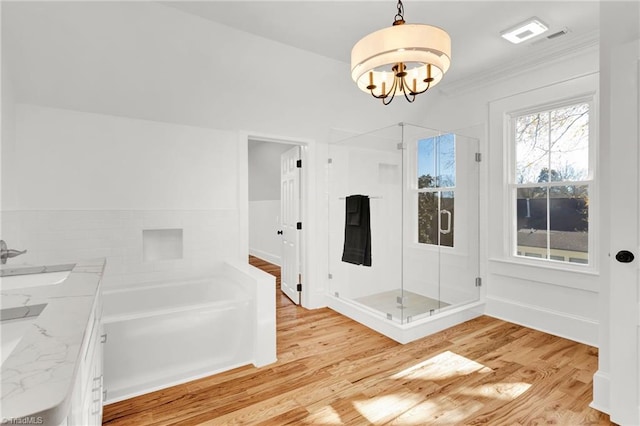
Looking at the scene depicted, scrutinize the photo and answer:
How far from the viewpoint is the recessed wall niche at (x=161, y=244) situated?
3049mm

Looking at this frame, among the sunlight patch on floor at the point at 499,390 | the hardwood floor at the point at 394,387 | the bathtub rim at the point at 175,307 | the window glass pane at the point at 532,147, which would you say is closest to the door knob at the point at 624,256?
the hardwood floor at the point at 394,387

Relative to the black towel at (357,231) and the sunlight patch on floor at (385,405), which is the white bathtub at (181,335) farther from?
the black towel at (357,231)

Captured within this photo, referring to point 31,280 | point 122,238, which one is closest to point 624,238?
point 31,280

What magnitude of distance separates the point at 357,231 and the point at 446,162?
1213mm

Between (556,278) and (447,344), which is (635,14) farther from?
(447,344)

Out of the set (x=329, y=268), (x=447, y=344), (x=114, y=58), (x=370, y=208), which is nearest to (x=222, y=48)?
(x=114, y=58)

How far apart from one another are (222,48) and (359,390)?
111 inches

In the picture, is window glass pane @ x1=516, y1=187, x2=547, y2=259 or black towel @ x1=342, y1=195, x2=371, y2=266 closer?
window glass pane @ x1=516, y1=187, x2=547, y2=259

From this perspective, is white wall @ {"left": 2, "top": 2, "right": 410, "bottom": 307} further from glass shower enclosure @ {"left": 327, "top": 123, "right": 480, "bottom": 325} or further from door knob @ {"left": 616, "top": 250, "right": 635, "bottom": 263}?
door knob @ {"left": 616, "top": 250, "right": 635, "bottom": 263}

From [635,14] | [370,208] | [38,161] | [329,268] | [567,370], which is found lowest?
[567,370]

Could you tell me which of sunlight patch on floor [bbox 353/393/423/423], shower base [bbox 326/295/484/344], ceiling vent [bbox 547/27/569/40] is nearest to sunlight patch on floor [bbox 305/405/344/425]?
sunlight patch on floor [bbox 353/393/423/423]

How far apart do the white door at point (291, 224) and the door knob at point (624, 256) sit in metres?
2.81

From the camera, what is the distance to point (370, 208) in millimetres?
3441

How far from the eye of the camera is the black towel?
345 cm
